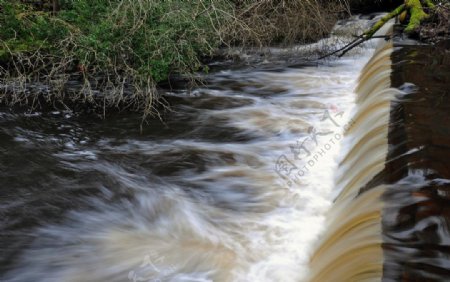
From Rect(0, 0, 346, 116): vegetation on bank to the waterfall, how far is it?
257cm

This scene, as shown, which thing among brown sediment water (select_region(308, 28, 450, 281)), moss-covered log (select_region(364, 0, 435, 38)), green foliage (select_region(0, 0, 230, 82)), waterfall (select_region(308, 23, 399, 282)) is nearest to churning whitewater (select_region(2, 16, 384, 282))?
waterfall (select_region(308, 23, 399, 282))

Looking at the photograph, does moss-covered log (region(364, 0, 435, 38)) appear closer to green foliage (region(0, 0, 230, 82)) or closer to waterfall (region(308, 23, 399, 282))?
waterfall (region(308, 23, 399, 282))

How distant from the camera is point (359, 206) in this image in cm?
386

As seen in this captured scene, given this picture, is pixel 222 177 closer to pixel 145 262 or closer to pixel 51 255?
pixel 145 262

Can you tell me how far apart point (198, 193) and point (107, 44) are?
3.16m

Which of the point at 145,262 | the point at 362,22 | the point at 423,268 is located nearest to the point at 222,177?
the point at 145,262

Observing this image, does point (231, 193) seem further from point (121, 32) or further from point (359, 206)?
point (121, 32)

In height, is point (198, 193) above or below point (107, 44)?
below

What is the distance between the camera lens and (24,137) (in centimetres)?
608

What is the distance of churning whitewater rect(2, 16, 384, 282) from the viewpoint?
374 cm

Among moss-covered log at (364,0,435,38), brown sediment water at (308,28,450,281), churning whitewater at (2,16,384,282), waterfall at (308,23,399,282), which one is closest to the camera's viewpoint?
brown sediment water at (308,28,450,281)

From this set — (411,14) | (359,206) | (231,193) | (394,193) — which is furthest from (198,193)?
(411,14)

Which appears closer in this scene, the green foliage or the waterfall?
the waterfall

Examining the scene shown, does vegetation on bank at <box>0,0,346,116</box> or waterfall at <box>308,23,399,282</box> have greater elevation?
vegetation on bank at <box>0,0,346,116</box>
